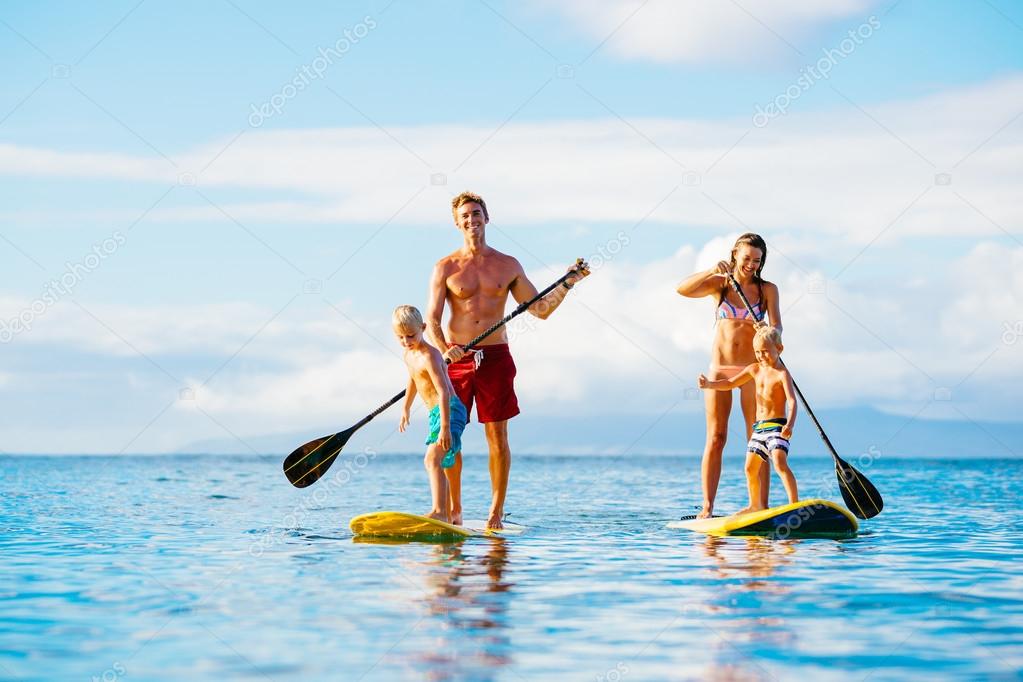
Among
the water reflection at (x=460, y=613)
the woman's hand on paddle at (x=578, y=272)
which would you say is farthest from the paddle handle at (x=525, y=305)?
the water reflection at (x=460, y=613)

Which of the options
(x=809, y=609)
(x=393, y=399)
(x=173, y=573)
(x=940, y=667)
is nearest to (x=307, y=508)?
(x=393, y=399)

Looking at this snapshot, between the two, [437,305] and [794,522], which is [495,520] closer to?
[437,305]

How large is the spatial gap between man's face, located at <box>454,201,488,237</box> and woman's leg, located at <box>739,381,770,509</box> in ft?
8.42

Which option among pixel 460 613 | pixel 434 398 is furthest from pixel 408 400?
pixel 460 613

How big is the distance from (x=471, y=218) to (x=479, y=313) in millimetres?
756

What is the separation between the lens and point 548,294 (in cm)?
936

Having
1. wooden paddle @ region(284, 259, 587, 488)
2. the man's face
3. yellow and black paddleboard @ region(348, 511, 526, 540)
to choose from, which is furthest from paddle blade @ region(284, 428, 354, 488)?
the man's face

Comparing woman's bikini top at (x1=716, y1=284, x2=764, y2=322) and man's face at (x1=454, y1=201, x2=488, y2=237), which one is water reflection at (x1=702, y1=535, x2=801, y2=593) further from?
man's face at (x1=454, y1=201, x2=488, y2=237)

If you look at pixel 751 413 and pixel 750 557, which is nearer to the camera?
pixel 750 557

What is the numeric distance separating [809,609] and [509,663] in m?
1.95

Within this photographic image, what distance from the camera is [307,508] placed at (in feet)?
45.9

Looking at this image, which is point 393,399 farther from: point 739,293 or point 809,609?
point 809,609

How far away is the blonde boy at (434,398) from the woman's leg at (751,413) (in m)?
2.39

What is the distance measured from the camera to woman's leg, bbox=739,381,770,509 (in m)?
9.55
